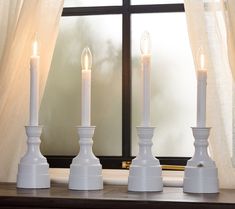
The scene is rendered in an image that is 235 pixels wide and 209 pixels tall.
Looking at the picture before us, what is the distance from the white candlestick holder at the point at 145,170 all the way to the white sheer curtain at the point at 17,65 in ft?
1.16

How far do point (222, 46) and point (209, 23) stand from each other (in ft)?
0.23

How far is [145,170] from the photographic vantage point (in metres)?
1.26

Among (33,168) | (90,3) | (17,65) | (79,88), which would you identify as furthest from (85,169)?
(90,3)

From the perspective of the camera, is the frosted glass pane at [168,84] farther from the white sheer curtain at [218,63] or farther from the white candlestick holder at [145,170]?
the white candlestick holder at [145,170]

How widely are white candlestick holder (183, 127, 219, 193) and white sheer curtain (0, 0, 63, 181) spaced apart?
0.46 metres

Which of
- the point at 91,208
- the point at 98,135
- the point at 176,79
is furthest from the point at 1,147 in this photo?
the point at 176,79

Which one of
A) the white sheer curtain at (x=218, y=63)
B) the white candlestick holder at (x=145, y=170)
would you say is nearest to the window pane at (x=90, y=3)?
the white sheer curtain at (x=218, y=63)

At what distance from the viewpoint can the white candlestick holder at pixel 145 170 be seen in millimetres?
1259

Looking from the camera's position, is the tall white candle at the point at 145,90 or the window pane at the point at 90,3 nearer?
the tall white candle at the point at 145,90

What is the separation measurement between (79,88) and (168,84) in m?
0.28

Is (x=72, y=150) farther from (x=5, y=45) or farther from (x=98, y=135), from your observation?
(x=5, y=45)

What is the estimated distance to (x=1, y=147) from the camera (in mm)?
1476

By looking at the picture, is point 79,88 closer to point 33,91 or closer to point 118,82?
point 118,82

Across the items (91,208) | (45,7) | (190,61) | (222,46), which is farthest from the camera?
(190,61)
